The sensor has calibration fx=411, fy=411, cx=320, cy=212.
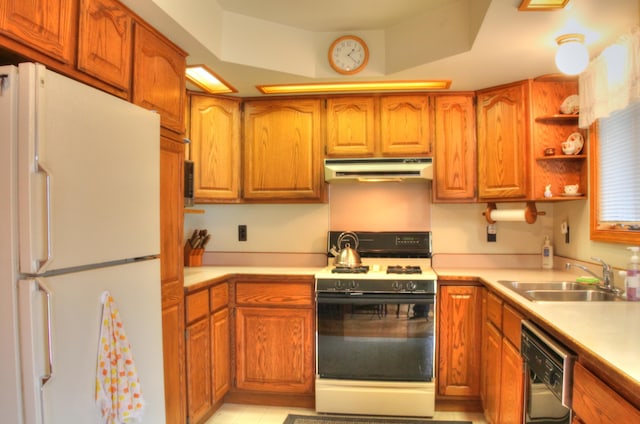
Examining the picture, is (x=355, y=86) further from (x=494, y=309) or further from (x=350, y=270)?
(x=494, y=309)

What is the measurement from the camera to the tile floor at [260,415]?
2.57m

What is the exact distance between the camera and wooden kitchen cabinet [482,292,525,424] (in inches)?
73.8

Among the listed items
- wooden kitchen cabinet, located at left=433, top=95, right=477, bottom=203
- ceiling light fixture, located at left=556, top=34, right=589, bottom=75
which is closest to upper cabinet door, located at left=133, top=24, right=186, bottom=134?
wooden kitchen cabinet, located at left=433, top=95, right=477, bottom=203

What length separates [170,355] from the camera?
80.4 inches

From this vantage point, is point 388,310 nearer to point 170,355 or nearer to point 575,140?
point 170,355

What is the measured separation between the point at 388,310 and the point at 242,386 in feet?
3.63

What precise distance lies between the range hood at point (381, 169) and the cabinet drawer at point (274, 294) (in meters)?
0.79

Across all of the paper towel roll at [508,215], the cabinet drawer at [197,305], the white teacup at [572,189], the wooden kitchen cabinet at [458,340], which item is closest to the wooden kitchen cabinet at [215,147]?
the cabinet drawer at [197,305]

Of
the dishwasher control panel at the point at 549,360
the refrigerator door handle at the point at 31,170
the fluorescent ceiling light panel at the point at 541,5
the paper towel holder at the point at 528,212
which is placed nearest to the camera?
the refrigerator door handle at the point at 31,170

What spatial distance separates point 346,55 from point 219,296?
1731 mm

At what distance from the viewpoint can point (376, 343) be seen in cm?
261

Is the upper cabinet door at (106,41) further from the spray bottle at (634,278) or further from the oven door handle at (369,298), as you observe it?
the spray bottle at (634,278)

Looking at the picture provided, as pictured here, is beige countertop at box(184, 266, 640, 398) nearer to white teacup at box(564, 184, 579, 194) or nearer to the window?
the window

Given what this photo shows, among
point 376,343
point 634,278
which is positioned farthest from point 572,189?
point 376,343
